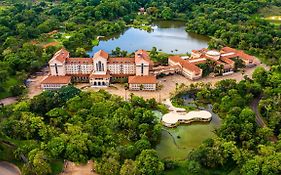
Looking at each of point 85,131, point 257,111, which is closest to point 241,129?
point 257,111

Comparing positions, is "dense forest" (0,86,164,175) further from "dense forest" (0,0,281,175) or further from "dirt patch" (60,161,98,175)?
"dirt patch" (60,161,98,175)

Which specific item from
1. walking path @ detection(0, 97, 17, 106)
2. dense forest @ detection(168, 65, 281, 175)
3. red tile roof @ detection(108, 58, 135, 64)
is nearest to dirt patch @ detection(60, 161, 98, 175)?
dense forest @ detection(168, 65, 281, 175)

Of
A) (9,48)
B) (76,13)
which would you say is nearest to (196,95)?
(9,48)

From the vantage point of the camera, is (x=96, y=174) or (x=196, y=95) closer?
(x=96, y=174)

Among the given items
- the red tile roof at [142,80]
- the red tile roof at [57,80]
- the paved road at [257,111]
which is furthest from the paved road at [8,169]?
the paved road at [257,111]

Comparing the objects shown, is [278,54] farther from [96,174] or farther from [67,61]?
[96,174]
